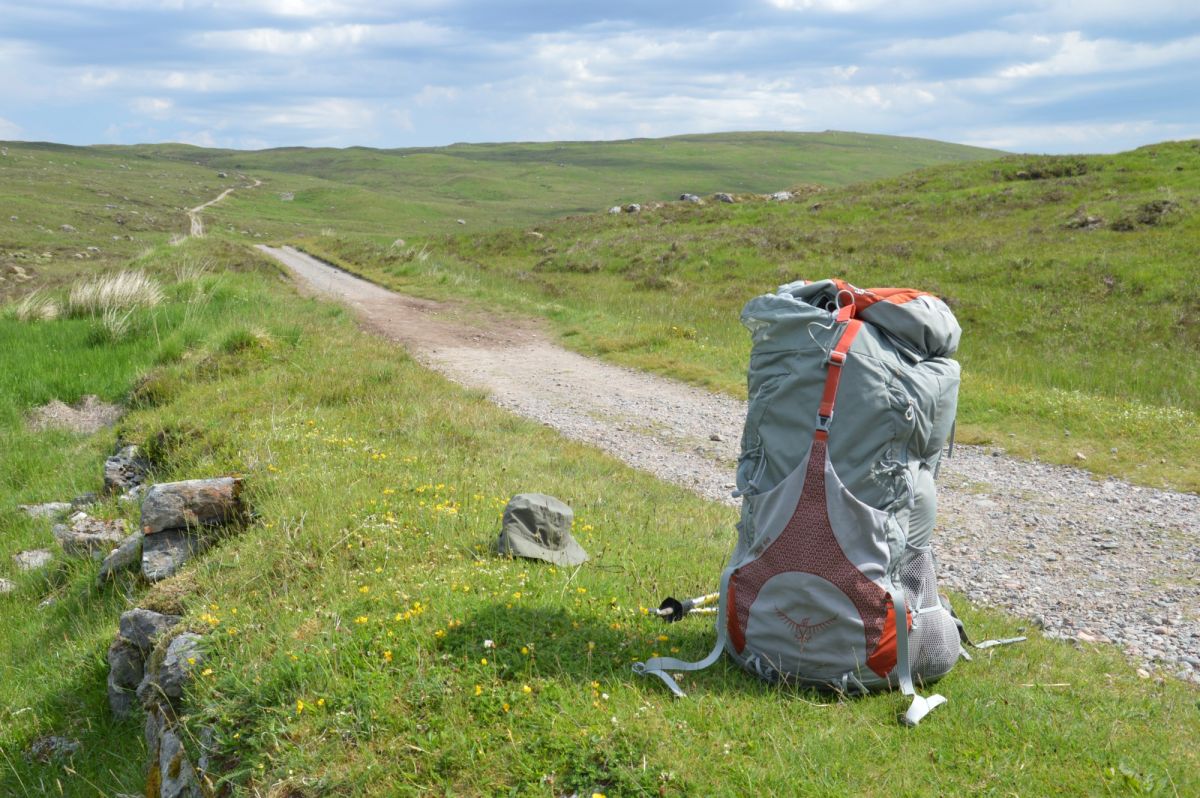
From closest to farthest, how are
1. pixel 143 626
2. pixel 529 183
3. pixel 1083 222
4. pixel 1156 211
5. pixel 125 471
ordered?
pixel 143 626, pixel 125 471, pixel 1156 211, pixel 1083 222, pixel 529 183

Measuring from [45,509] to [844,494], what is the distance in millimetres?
10180

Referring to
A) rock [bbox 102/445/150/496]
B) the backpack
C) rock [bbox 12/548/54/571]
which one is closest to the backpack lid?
the backpack

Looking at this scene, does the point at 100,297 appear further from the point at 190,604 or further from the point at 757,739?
the point at 757,739

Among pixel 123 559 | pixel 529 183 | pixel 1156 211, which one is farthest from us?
pixel 529 183

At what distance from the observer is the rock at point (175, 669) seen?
16.8 ft

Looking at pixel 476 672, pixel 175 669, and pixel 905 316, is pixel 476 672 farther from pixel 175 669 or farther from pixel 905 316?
pixel 905 316

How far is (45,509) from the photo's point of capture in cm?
1053

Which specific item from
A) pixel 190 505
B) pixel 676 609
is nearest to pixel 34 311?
pixel 190 505

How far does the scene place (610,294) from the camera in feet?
88.6

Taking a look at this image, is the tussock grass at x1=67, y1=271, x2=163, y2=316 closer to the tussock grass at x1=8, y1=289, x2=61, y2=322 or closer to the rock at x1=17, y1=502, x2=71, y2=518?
the tussock grass at x1=8, y1=289, x2=61, y2=322

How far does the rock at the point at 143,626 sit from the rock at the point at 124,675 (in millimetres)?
52

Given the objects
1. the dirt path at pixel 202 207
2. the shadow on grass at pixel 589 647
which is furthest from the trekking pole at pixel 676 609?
the dirt path at pixel 202 207

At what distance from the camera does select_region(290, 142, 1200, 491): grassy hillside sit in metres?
12.2

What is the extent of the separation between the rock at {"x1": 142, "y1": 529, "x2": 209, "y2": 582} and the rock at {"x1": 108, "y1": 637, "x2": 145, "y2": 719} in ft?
3.01
